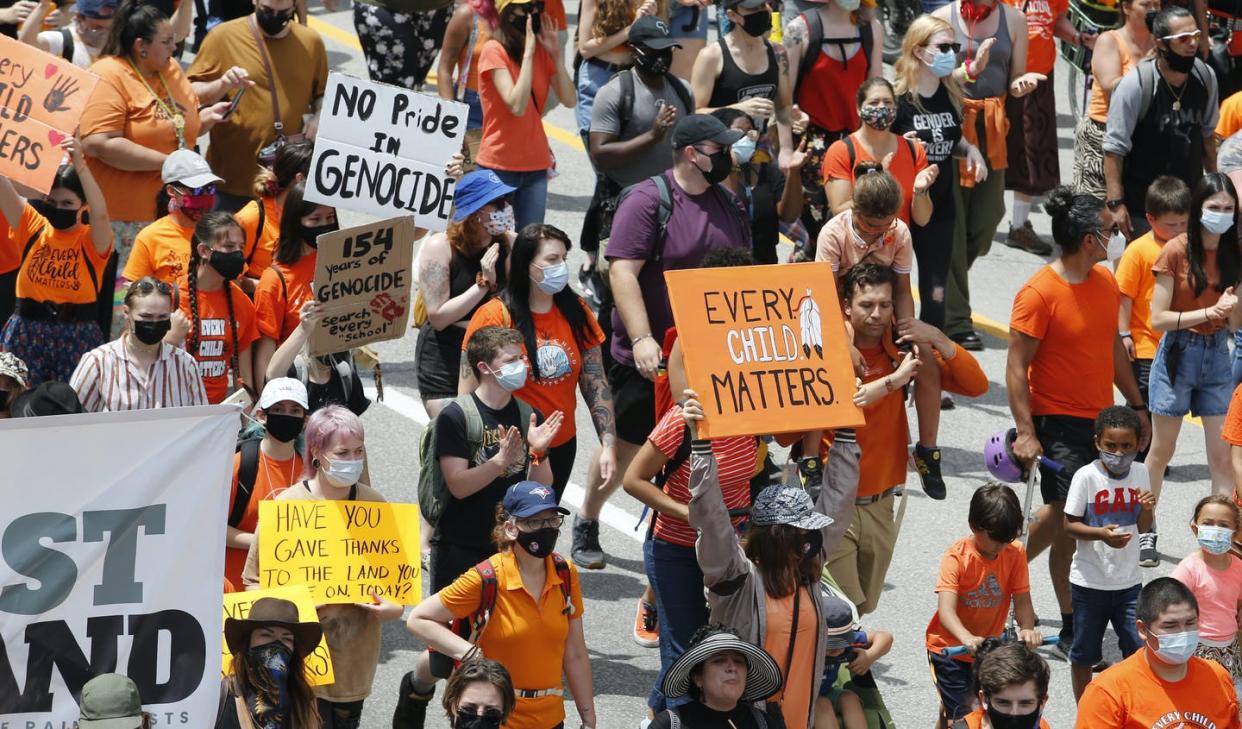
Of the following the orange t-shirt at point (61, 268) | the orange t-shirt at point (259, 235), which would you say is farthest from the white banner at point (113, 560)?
the orange t-shirt at point (259, 235)

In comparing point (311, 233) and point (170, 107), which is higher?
point (170, 107)

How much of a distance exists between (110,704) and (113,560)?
0.50 metres

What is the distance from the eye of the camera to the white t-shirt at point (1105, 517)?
360 inches

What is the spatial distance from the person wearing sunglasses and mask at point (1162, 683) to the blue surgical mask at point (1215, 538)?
958 millimetres

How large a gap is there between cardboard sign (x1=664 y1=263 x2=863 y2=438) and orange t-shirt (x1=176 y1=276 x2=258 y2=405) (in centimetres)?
238

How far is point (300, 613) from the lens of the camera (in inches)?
289

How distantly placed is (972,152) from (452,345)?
383 centimetres

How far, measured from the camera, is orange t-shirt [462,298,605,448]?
9016 mm

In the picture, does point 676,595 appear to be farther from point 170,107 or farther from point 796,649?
point 170,107

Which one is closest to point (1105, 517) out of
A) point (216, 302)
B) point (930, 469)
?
point (930, 469)

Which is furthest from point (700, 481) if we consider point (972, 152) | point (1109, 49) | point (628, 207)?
point (1109, 49)

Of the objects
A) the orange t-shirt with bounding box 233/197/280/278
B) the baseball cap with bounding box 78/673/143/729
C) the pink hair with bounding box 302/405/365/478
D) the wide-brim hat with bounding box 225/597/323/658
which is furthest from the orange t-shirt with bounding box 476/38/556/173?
the baseball cap with bounding box 78/673/143/729

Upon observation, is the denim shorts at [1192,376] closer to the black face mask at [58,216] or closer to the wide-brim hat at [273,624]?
the wide-brim hat at [273,624]

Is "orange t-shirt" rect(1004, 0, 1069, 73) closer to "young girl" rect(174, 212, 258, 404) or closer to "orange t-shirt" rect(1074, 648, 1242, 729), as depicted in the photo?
"young girl" rect(174, 212, 258, 404)
